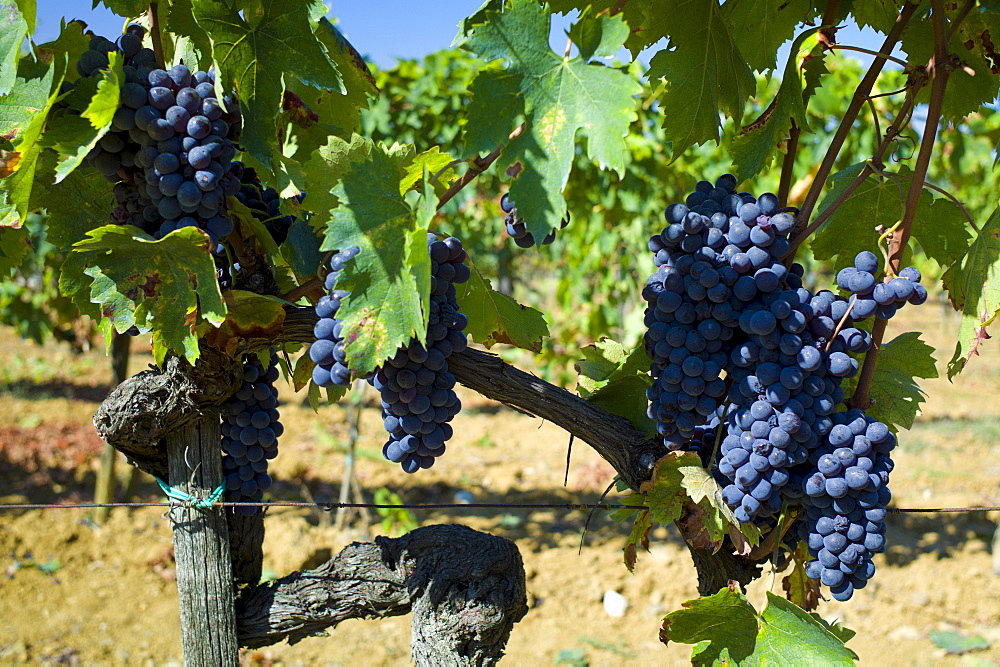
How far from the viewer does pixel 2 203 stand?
1.23 metres

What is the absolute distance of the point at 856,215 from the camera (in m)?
1.53

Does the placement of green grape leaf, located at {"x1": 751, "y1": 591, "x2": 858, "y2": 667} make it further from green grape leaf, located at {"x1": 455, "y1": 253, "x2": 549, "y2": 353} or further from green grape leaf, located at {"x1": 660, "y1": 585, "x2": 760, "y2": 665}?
green grape leaf, located at {"x1": 455, "y1": 253, "x2": 549, "y2": 353}

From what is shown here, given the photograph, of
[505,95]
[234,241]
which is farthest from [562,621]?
[505,95]

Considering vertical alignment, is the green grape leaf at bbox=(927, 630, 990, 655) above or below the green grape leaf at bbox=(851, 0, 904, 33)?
below

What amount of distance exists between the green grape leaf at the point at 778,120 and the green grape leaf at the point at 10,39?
126cm

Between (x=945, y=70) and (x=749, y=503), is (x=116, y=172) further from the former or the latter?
(x=945, y=70)

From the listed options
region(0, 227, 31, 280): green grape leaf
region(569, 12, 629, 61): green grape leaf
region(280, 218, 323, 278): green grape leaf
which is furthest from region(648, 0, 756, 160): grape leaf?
region(0, 227, 31, 280): green grape leaf

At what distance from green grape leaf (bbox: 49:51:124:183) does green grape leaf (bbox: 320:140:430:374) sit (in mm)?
371

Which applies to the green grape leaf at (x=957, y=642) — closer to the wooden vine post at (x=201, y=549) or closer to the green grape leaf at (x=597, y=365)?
the green grape leaf at (x=597, y=365)

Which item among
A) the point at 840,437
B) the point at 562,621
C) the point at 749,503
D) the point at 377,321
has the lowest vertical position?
the point at 562,621

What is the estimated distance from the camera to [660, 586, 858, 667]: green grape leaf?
→ 4.31ft

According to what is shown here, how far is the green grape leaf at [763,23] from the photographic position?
1422 mm

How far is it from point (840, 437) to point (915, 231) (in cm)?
58

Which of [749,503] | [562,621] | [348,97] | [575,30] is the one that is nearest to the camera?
[575,30]
